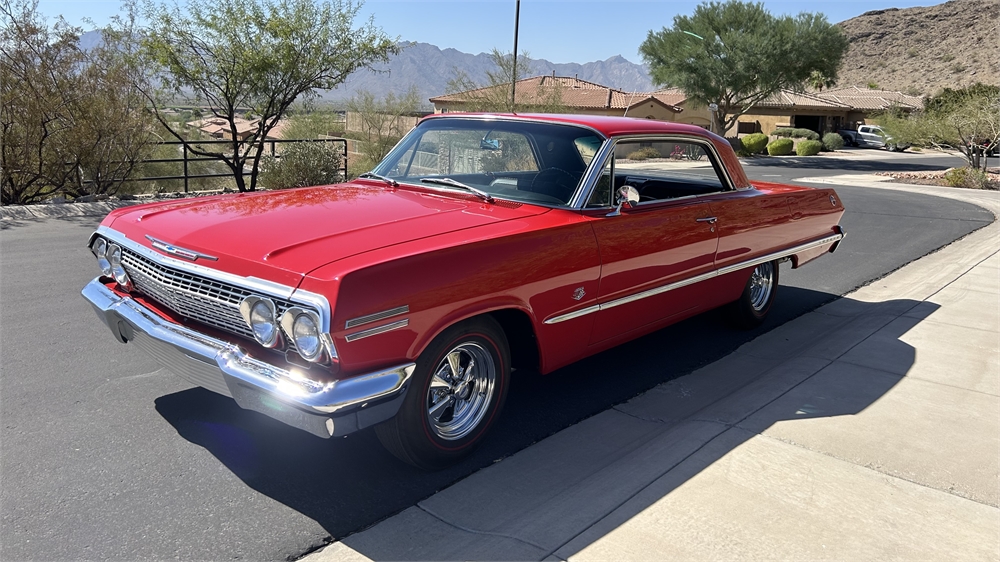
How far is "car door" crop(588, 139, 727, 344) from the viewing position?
440 cm

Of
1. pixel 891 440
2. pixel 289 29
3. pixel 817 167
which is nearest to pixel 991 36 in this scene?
pixel 817 167

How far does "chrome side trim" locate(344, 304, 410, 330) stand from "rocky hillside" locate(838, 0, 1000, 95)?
98.8 meters

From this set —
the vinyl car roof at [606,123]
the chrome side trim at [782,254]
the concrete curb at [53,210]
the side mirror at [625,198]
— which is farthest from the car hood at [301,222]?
the concrete curb at [53,210]

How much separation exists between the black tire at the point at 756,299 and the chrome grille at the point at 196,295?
13.3 ft

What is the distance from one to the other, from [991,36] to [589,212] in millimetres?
116680

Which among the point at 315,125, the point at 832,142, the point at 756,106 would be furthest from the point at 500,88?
the point at 756,106

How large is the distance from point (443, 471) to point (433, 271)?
1.04 metres

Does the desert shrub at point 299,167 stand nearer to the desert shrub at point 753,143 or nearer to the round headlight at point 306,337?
the round headlight at point 306,337

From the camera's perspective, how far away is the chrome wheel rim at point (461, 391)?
3.65 meters

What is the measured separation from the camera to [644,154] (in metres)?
5.00

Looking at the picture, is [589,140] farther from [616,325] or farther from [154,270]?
[154,270]

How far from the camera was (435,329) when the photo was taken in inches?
132

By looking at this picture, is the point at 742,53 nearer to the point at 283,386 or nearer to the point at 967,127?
the point at 967,127

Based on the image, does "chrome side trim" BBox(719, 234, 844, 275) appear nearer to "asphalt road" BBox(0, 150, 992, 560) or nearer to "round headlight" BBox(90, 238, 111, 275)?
"asphalt road" BBox(0, 150, 992, 560)
